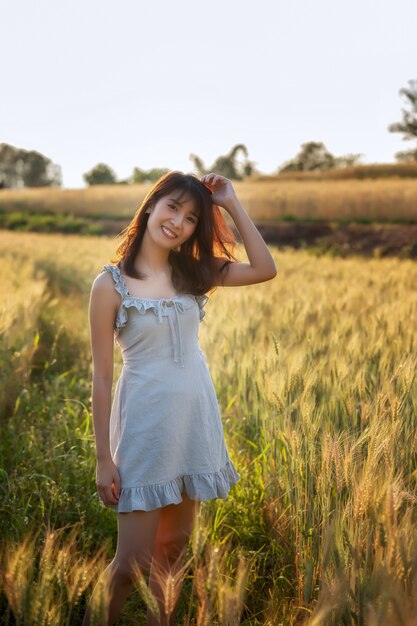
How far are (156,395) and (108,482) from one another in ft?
0.90

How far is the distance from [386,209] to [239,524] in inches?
821

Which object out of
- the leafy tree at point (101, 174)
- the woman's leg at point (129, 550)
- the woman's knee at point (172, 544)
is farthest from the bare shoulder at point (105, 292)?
the leafy tree at point (101, 174)

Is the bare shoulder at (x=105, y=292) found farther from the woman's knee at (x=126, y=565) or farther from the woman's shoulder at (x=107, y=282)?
the woman's knee at (x=126, y=565)

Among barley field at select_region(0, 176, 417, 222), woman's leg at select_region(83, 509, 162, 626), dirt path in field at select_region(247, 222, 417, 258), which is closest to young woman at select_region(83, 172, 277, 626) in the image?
woman's leg at select_region(83, 509, 162, 626)

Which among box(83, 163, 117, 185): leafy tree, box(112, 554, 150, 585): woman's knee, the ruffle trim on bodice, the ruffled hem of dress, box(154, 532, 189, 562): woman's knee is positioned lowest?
box(154, 532, 189, 562): woman's knee

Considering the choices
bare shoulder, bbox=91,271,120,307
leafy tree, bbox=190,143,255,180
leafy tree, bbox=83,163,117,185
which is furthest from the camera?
leafy tree, bbox=83,163,117,185

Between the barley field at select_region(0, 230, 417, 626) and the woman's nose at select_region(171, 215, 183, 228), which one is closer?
the barley field at select_region(0, 230, 417, 626)

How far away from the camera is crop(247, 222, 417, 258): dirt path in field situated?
57.5 ft

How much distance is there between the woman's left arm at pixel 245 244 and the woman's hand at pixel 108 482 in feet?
2.44

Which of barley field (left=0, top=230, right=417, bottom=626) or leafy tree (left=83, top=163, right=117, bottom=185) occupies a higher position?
leafy tree (left=83, top=163, right=117, bottom=185)

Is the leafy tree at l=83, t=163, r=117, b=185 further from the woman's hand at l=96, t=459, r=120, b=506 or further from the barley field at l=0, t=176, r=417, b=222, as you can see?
the woman's hand at l=96, t=459, r=120, b=506

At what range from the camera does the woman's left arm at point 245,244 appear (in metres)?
2.20

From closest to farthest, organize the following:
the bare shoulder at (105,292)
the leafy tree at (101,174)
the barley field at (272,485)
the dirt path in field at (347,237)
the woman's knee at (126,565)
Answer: the barley field at (272,485) < the woman's knee at (126,565) < the bare shoulder at (105,292) < the dirt path in field at (347,237) < the leafy tree at (101,174)

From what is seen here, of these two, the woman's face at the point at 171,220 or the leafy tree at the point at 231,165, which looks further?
the leafy tree at the point at 231,165
